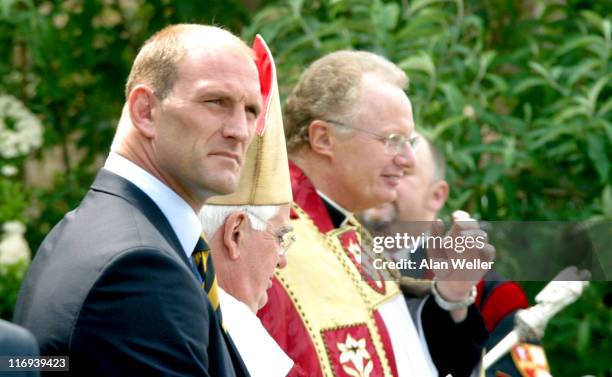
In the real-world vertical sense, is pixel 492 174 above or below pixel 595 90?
below

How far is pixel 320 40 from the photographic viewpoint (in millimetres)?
6098

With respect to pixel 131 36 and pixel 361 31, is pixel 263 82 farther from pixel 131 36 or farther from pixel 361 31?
pixel 131 36

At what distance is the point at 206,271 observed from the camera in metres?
2.74

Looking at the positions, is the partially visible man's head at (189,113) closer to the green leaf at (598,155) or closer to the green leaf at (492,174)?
the green leaf at (492,174)

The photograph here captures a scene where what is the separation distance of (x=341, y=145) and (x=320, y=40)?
7.49 ft

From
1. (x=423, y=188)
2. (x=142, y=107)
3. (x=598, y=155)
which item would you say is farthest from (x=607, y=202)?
(x=142, y=107)

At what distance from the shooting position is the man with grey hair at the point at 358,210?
12.3 ft

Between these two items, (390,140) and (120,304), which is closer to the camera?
(120,304)

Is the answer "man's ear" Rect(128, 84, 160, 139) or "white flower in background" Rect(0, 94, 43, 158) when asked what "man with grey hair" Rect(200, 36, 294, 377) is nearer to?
"man's ear" Rect(128, 84, 160, 139)

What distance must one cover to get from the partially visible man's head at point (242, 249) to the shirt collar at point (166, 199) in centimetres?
38

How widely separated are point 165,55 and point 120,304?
59 cm

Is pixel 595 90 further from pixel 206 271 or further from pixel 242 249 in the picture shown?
pixel 206 271

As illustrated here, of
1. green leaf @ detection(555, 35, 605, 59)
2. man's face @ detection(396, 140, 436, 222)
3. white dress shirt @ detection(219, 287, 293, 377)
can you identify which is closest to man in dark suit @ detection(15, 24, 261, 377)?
white dress shirt @ detection(219, 287, 293, 377)

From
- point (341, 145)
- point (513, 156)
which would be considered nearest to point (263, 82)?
point (341, 145)
